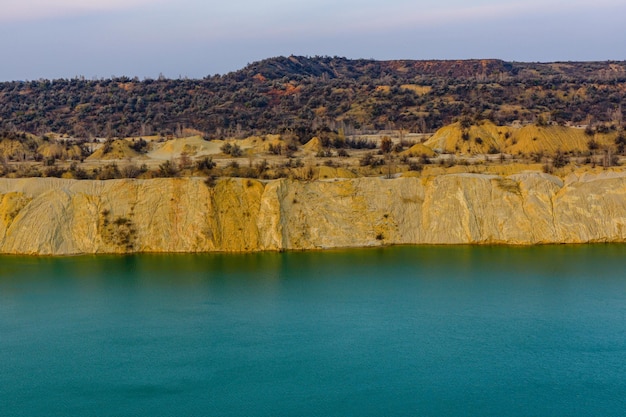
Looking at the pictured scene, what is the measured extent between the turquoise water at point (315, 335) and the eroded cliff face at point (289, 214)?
1.79 metres

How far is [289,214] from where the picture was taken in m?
34.1

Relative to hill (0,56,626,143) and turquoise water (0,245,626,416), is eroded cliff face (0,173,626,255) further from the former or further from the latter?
hill (0,56,626,143)

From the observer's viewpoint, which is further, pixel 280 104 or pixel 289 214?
pixel 280 104

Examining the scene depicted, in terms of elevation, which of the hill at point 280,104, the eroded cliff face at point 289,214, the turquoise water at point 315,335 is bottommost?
the turquoise water at point 315,335

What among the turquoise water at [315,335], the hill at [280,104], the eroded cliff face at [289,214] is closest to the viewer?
the turquoise water at [315,335]

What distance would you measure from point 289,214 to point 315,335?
13.3m

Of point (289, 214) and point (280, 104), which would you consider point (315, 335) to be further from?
point (280, 104)

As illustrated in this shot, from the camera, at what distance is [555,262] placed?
30.3 metres

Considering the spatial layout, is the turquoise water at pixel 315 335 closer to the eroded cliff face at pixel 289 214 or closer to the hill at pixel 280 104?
the eroded cliff face at pixel 289 214

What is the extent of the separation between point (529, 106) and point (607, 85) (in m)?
16.0

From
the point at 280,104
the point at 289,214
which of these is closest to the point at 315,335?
the point at 289,214

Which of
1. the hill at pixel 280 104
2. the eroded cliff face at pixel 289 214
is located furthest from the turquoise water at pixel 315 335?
the hill at pixel 280 104

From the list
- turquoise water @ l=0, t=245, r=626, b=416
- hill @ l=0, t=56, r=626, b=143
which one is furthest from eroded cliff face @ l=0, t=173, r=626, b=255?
hill @ l=0, t=56, r=626, b=143

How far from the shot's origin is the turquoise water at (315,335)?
16.8 meters
